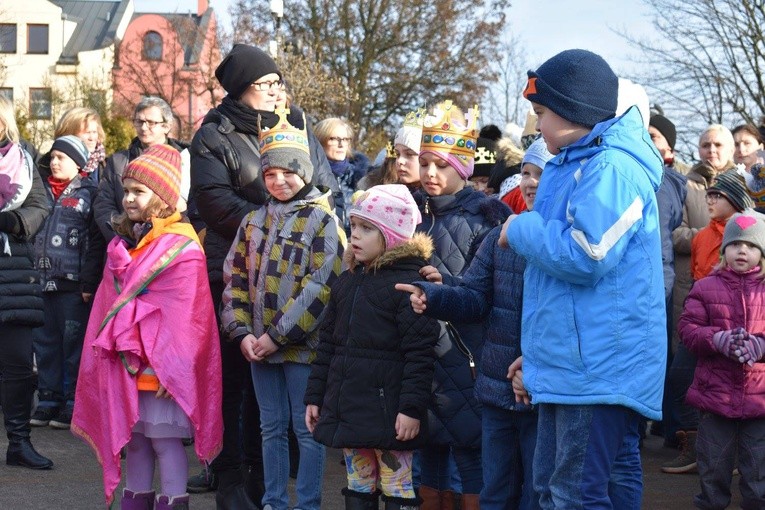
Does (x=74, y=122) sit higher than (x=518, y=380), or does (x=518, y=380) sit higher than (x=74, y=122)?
(x=74, y=122)

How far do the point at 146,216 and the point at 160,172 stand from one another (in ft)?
0.78

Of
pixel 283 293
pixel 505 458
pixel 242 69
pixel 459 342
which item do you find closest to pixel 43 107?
pixel 242 69

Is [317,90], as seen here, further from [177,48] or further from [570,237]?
[570,237]

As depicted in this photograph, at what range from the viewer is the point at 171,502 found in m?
5.77

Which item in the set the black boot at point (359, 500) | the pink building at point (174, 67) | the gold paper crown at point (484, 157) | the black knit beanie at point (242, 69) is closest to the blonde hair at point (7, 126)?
the black knit beanie at point (242, 69)

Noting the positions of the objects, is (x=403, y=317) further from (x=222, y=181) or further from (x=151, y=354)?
(x=222, y=181)

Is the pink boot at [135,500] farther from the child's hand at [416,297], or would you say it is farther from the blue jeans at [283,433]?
the child's hand at [416,297]

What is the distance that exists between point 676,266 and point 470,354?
13.1ft

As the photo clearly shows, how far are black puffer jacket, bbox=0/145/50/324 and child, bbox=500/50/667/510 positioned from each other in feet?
12.8

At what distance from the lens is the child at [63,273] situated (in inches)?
359

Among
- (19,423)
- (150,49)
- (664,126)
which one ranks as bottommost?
(19,423)

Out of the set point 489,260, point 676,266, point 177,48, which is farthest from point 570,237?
point 177,48

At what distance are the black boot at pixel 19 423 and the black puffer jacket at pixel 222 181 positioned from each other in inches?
67.8

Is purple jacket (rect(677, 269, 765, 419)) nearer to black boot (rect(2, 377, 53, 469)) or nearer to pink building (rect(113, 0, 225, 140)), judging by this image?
black boot (rect(2, 377, 53, 469))
